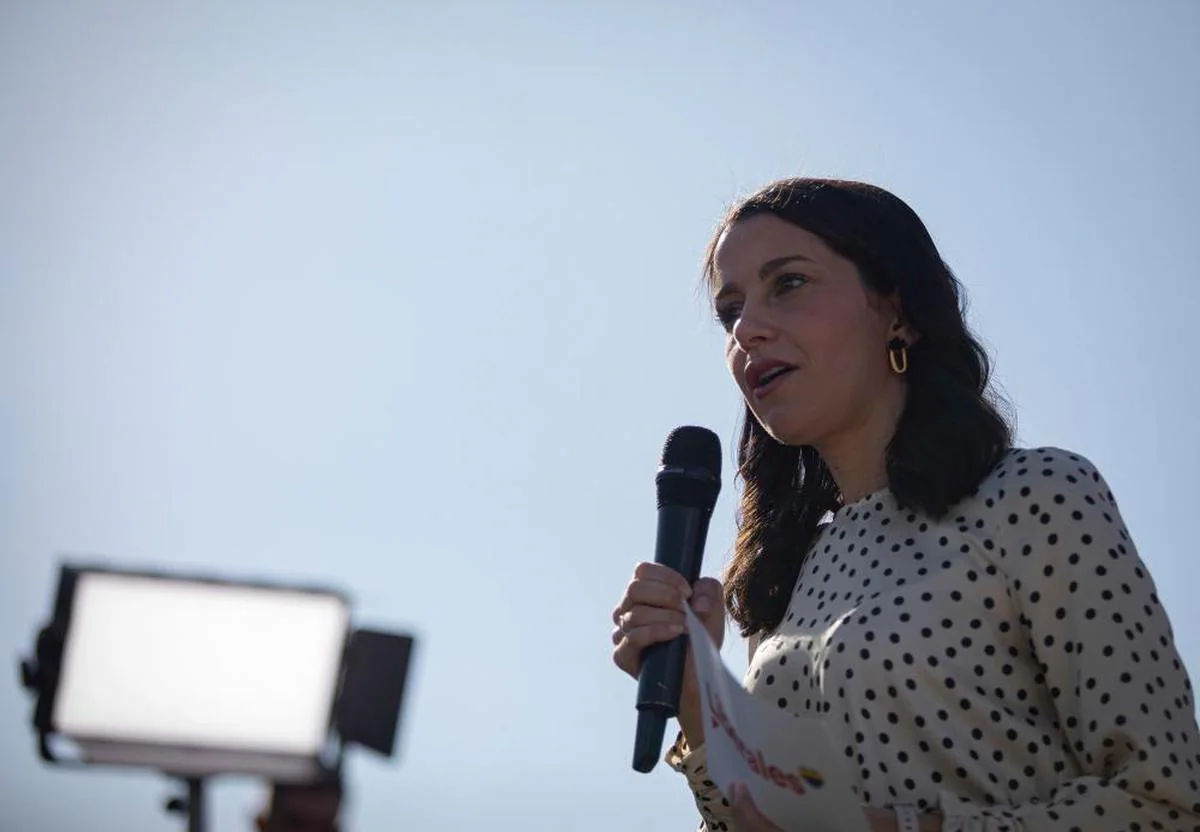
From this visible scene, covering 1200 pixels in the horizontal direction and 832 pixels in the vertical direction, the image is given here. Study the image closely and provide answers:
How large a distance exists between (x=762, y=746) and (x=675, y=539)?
3.07 ft

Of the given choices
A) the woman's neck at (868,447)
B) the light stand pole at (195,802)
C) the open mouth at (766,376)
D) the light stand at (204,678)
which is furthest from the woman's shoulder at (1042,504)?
the light stand pole at (195,802)

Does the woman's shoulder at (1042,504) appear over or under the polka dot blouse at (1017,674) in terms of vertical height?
over

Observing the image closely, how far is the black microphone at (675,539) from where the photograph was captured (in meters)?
2.91

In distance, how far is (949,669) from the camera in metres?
3.01

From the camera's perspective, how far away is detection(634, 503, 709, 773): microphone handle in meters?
2.87

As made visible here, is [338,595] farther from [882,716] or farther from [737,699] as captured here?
[882,716]

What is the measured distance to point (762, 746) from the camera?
2428mm

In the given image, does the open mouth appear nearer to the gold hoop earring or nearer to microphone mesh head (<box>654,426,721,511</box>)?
microphone mesh head (<box>654,426,721,511</box>)

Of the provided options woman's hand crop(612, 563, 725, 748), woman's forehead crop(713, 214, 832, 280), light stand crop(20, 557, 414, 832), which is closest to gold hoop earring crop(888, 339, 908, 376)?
woman's forehead crop(713, 214, 832, 280)

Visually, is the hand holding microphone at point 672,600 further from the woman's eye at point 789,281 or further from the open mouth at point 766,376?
the woman's eye at point 789,281

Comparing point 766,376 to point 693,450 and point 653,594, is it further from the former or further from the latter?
point 653,594

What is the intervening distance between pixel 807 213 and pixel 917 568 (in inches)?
39.9

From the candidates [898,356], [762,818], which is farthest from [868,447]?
[762,818]

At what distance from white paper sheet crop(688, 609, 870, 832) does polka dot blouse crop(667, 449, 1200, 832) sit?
1.57ft
